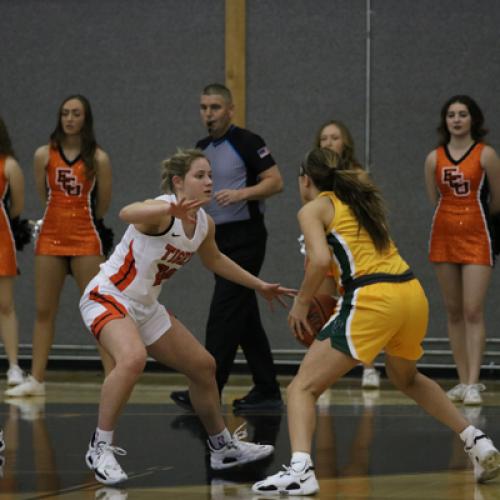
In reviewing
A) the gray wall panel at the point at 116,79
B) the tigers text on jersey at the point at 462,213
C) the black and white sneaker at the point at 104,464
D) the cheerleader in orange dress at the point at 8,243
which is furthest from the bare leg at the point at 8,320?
the black and white sneaker at the point at 104,464

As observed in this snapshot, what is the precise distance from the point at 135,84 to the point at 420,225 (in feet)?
9.10

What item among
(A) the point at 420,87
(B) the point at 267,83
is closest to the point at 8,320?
(B) the point at 267,83

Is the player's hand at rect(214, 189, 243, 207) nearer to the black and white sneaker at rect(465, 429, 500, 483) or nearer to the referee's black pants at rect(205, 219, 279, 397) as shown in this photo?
the referee's black pants at rect(205, 219, 279, 397)

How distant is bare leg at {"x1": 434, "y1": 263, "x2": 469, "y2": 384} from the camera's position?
9.84 m

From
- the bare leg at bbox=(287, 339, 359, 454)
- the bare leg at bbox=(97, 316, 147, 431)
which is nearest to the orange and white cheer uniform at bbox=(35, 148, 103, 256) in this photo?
the bare leg at bbox=(97, 316, 147, 431)

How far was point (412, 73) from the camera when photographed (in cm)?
1146

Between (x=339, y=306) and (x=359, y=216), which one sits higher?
(x=359, y=216)

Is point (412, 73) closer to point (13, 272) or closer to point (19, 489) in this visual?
point (13, 272)

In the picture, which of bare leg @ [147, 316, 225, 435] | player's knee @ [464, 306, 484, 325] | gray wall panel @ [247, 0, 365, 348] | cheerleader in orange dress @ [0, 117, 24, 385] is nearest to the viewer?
bare leg @ [147, 316, 225, 435]

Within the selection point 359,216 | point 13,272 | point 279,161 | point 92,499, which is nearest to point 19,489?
point 92,499

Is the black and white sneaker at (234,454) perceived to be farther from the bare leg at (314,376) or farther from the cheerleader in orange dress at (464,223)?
the cheerleader in orange dress at (464,223)

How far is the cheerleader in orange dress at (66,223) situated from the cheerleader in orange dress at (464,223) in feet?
8.04

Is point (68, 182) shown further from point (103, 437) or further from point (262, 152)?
point (103, 437)

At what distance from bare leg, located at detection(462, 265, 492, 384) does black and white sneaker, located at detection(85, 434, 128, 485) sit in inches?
155
